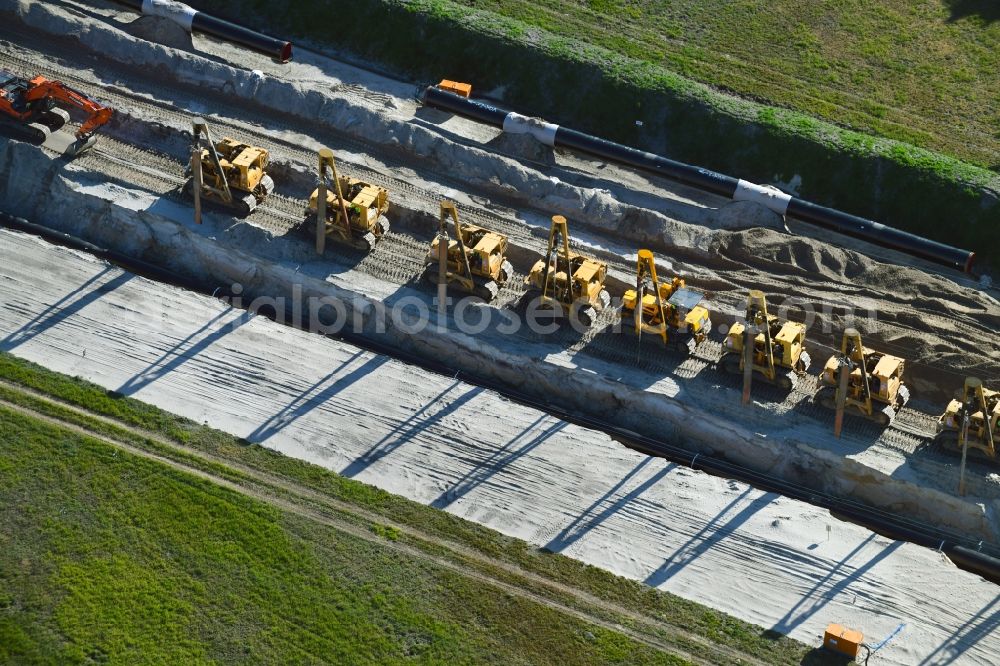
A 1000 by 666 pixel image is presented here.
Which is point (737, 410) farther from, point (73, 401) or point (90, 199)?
point (90, 199)

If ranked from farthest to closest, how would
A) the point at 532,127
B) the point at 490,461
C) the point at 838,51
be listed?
the point at 838,51 → the point at 532,127 → the point at 490,461

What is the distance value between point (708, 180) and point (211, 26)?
59.6 feet

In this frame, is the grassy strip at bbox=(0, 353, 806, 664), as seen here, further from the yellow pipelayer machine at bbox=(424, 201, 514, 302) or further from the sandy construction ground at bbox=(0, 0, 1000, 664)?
the yellow pipelayer machine at bbox=(424, 201, 514, 302)

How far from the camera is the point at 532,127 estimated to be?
41.7m

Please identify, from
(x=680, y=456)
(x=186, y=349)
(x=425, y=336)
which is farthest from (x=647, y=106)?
(x=186, y=349)

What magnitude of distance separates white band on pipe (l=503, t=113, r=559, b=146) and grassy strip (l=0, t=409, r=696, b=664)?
54.5 feet

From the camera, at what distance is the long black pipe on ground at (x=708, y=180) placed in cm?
3831

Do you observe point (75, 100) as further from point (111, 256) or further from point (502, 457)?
point (502, 457)

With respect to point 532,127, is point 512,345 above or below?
below

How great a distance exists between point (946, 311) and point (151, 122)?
25.3 meters

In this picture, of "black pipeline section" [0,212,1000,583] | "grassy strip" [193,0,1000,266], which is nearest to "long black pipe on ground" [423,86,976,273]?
"grassy strip" [193,0,1000,266]

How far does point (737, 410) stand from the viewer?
113ft

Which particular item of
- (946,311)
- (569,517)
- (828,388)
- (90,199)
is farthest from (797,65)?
(90,199)

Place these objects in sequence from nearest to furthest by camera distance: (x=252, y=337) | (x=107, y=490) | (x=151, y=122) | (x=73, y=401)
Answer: (x=107, y=490) < (x=73, y=401) < (x=252, y=337) < (x=151, y=122)
